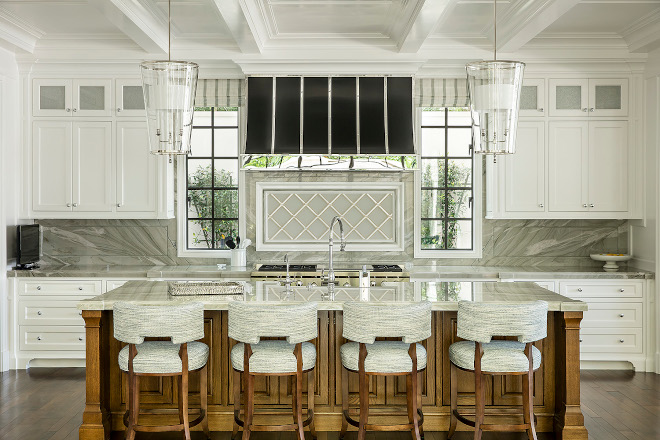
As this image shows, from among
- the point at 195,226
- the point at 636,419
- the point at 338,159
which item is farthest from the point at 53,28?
the point at 636,419

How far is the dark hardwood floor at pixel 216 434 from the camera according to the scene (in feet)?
14.0

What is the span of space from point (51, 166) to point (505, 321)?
15.6 ft

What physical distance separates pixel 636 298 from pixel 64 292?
5.54 metres

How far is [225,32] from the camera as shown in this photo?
586 centimetres

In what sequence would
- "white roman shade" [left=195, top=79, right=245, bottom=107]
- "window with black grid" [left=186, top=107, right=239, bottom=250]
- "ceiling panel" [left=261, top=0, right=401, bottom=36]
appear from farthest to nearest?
"window with black grid" [left=186, top=107, right=239, bottom=250] → "white roman shade" [left=195, top=79, right=245, bottom=107] → "ceiling panel" [left=261, top=0, right=401, bottom=36]

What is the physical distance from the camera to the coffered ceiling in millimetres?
5000

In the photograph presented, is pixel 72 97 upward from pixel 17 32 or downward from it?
downward

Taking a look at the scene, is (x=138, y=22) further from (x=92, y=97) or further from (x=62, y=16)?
(x=92, y=97)

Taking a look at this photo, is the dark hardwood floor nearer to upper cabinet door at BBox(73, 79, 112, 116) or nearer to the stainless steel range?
the stainless steel range

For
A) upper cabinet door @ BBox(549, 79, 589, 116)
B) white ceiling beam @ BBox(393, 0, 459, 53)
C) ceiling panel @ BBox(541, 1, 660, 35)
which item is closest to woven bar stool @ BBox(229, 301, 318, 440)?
white ceiling beam @ BBox(393, 0, 459, 53)

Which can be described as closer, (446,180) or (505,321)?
(505,321)

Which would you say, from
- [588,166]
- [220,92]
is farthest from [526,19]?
[220,92]

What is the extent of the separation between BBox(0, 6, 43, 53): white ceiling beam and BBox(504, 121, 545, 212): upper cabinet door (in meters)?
4.76

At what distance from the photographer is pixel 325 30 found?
594 cm
